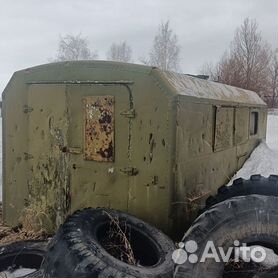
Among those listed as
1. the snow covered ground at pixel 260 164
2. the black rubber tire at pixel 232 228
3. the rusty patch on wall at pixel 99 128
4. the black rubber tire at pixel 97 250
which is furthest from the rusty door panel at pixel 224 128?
the black rubber tire at pixel 232 228

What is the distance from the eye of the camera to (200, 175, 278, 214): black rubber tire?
4703 mm

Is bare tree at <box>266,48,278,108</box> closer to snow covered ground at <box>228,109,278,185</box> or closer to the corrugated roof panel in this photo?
snow covered ground at <box>228,109,278,185</box>

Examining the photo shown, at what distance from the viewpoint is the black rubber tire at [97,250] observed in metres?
3.44

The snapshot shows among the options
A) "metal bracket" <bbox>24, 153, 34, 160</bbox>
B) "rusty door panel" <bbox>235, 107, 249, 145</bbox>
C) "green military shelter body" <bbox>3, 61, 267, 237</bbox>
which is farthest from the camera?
"rusty door panel" <bbox>235, 107, 249, 145</bbox>

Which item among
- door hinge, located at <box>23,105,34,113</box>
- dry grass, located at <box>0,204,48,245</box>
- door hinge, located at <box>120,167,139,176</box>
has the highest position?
door hinge, located at <box>23,105,34,113</box>

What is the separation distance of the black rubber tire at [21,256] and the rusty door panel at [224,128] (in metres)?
2.88

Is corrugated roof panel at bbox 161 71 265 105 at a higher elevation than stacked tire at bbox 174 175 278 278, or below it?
higher

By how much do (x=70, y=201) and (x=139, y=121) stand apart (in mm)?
1499

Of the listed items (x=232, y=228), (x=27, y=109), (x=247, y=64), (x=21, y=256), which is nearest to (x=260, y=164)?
(x=27, y=109)

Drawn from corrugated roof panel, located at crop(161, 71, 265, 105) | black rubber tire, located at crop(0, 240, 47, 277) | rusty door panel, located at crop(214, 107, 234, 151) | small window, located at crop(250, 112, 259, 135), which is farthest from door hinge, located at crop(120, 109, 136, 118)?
small window, located at crop(250, 112, 259, 135)

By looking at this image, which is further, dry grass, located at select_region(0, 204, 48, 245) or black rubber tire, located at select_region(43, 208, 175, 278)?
dry grass, located at select_region(0, 204, 48, 245)

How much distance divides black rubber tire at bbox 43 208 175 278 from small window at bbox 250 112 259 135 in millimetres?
5201

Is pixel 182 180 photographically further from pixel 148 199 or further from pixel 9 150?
pixel 9 150

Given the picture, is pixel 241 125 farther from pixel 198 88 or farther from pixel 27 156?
pixel 27 156
